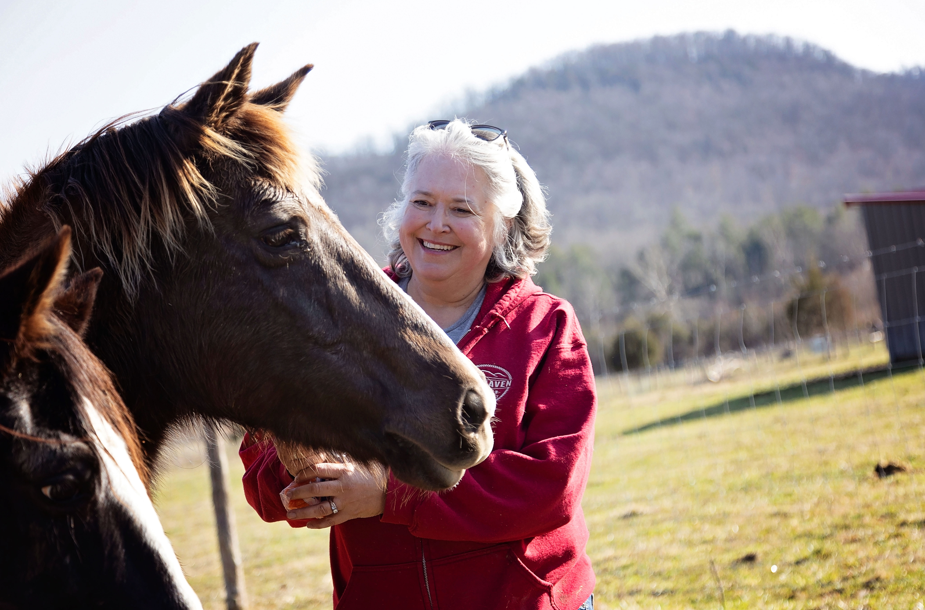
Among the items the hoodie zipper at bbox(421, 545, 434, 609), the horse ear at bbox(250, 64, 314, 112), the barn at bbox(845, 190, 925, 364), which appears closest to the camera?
the hoodie zipper at bbox(421, 545, 434, 609)

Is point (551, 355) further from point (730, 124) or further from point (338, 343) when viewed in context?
point (730, 124)

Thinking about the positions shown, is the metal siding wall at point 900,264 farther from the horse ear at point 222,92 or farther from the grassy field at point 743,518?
the horse ear at point 222,92

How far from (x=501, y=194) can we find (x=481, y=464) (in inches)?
44.1

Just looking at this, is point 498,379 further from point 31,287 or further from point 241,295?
point 31,287

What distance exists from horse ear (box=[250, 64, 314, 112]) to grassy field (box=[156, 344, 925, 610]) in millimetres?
1320

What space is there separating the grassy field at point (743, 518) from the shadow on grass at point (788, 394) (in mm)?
184

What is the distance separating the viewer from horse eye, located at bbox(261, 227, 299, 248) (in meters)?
1.91

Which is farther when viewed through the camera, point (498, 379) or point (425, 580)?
point (498, 379)

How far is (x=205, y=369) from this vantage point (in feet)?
6.56

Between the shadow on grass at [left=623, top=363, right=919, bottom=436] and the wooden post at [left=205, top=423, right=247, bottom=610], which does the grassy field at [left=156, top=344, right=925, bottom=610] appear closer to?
the shadow on grass at [left=623, top=363, right=919, bottom=436]

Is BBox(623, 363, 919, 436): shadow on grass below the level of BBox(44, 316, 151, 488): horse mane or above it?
below

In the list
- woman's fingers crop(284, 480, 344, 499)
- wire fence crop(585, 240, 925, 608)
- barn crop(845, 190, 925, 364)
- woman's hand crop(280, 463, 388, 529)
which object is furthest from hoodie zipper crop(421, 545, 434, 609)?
barn crop(845, 190, 925, 364)

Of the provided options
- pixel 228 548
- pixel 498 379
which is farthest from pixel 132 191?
pixel 228 548

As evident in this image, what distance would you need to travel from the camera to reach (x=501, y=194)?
2674 millimetres
